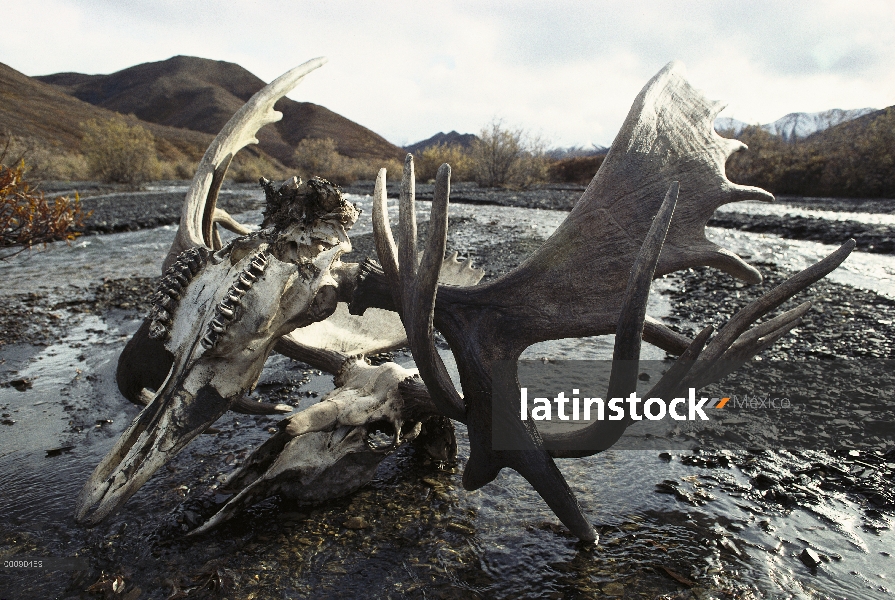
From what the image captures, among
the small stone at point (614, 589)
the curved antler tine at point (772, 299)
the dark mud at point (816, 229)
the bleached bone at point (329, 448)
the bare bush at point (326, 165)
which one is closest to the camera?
the curved antler tine at point (772, 299)

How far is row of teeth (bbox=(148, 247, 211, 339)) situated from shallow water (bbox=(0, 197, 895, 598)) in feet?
3.43

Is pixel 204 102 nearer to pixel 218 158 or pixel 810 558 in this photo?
pixel 218 158

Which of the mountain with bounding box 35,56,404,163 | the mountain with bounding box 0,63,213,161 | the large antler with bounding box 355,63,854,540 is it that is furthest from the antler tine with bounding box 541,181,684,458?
the mountain with bounding box 35,56,404,163

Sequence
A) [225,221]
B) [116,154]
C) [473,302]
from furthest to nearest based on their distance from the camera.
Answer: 1. [116,154]
2. [225,221]
3. [473,302]

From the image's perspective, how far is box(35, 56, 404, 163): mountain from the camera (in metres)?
90.1

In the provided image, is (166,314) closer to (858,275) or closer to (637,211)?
(637,211)

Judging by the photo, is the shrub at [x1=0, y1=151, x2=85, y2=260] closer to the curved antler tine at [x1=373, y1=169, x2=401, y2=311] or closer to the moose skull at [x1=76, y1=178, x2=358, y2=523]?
the moose skull at [x1=76, y1=178, x2=358, y2=523]

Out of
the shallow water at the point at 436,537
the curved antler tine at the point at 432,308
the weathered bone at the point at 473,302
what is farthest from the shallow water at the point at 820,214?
the curved antler tine at the point at 432,308

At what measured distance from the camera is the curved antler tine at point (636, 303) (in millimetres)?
1727

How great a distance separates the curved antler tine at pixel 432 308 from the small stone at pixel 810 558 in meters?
1.70

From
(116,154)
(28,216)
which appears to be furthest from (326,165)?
(28,216)

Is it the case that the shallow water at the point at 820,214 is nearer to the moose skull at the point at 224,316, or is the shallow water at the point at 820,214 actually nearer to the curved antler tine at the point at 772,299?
the curved antler tine at the point at 772,299

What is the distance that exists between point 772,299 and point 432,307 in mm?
1226

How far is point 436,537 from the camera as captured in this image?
2.64 meters
